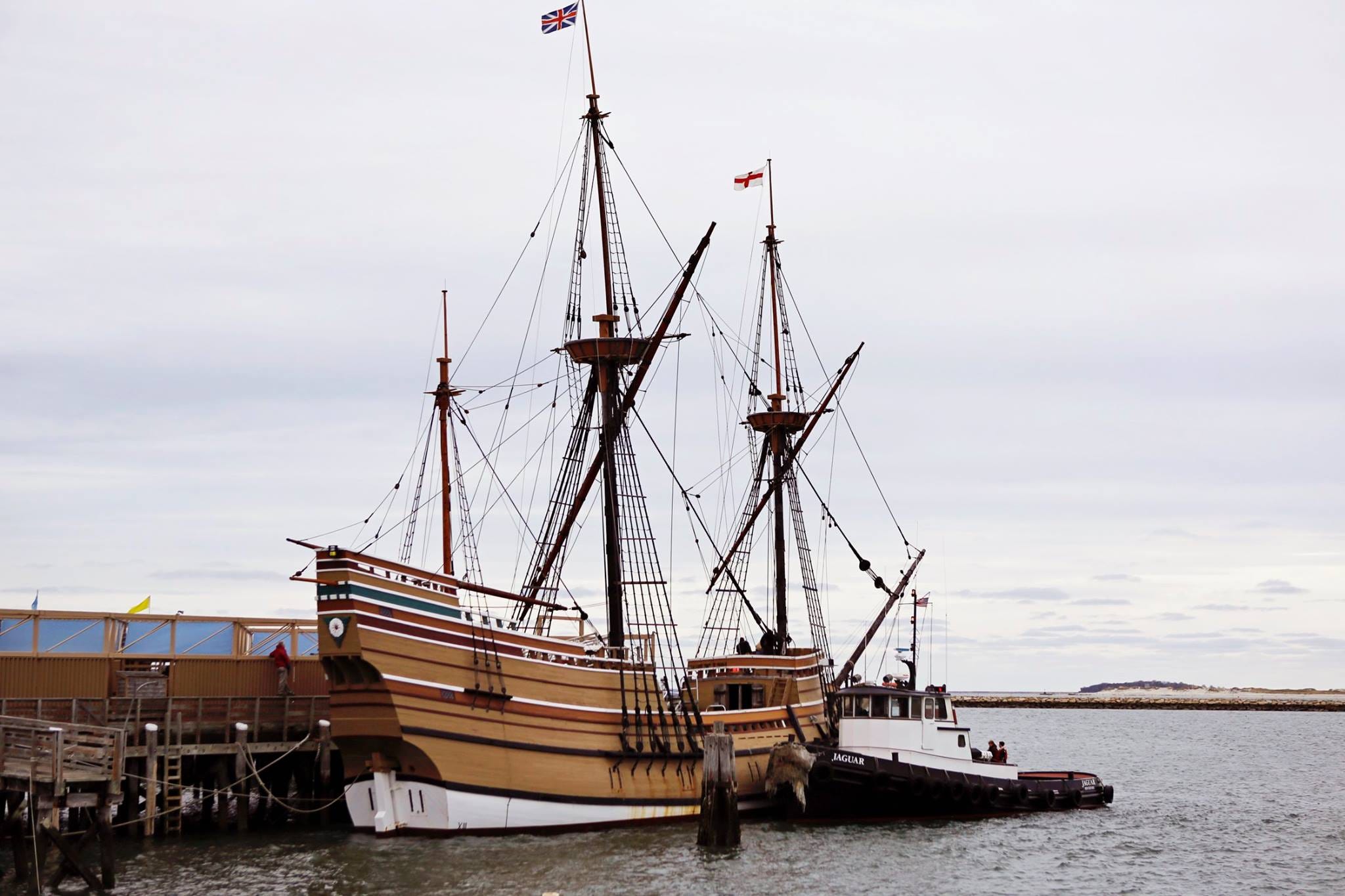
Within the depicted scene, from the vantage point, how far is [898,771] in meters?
44.3

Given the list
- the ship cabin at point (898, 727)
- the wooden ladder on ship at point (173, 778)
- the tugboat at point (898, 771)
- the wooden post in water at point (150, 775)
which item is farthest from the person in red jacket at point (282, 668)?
the ship cabin at point (898, 727)

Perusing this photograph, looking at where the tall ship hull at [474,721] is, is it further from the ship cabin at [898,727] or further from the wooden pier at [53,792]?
the ship cabin at [898,727]

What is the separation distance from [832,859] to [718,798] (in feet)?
11.4

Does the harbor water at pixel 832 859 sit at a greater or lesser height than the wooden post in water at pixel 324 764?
lesser

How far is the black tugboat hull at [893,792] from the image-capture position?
43.4 meters

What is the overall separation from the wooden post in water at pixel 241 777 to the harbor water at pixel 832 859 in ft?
4.13

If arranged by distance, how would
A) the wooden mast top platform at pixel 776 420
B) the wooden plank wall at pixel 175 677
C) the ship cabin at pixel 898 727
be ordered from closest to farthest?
the wooden plank wall at pixel 175 677 → the ship cabin at pixel 898 727 → the wooden mast top platform at pixel 776 420

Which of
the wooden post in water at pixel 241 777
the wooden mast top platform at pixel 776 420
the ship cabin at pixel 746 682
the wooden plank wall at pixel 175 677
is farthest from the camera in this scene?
the wooden mast top platform at pixel 776 420

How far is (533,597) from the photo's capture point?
45812 mm

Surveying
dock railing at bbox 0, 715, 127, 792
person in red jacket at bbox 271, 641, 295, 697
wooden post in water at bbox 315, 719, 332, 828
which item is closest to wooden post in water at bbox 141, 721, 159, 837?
dock railing at bbox 0, 715, 127, 792

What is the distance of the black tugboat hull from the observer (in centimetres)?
4344

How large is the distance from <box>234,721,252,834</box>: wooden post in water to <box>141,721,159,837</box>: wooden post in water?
2.23 m

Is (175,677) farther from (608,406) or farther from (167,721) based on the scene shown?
(608,406)

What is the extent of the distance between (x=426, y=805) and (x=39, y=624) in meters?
12.1
